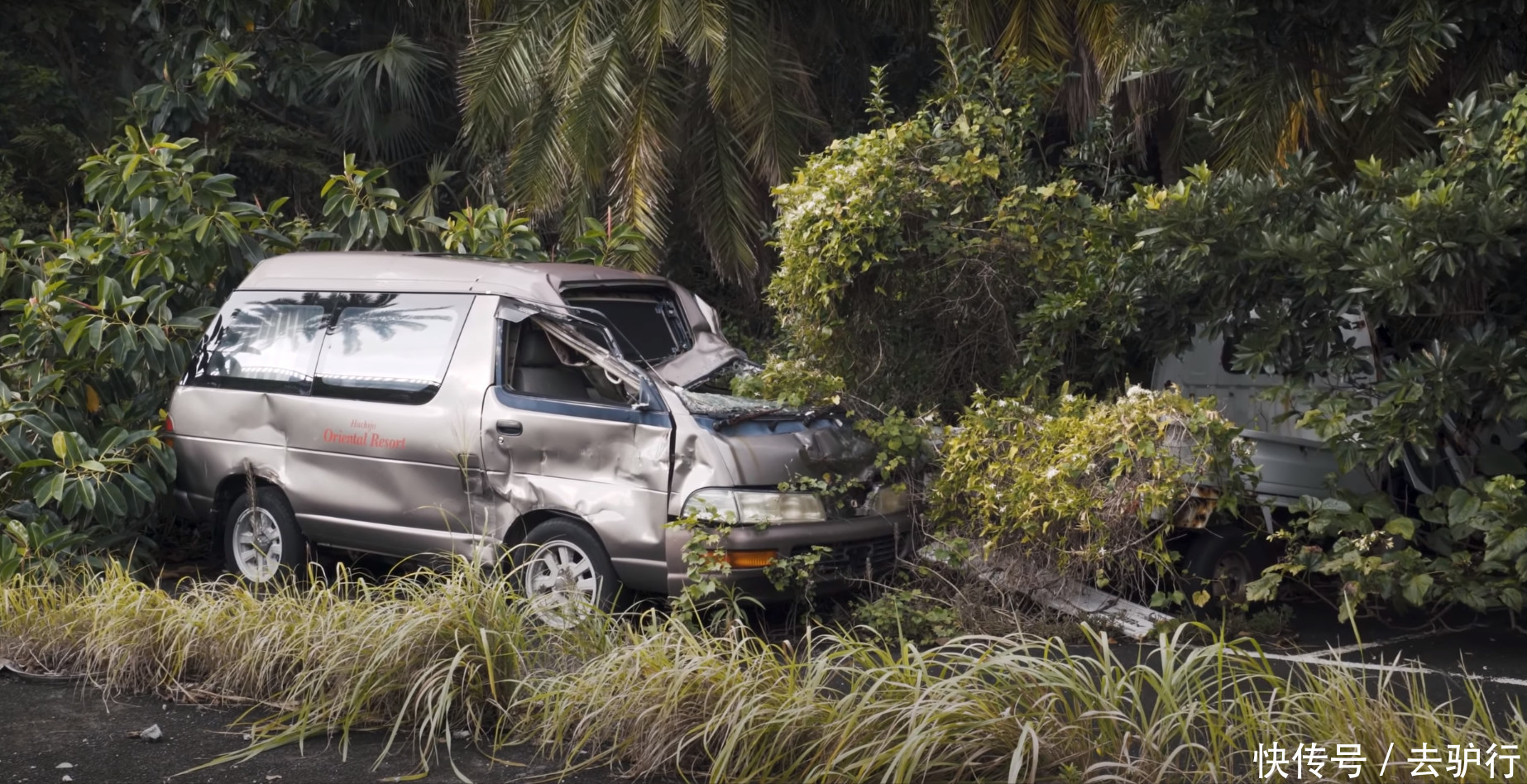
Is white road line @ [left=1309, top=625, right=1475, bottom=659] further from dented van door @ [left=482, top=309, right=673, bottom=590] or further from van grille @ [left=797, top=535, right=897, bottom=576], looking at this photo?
dented van door @ [left=482, top=309, right=673, bottom=590]

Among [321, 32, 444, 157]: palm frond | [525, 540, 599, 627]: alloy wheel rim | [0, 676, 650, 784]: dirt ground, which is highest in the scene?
[321, 32, 444, 157]: palm frond

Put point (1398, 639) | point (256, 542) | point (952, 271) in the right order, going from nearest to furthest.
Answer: point (1398, 639)
point (256, 542)
point (952, 271)

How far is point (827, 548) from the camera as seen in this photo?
7191mm

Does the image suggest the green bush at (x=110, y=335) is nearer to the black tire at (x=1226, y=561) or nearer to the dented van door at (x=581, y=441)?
the dented van door at (x=581, y=441)

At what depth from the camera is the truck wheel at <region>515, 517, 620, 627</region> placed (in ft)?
23.7

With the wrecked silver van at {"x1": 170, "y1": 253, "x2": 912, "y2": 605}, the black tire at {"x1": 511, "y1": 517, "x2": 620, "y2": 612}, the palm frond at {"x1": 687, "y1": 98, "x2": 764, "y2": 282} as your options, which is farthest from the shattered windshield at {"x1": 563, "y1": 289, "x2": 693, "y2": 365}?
the palm frond at {"x1": 687, "y1": 98, "x2": 764, "y2": 282}

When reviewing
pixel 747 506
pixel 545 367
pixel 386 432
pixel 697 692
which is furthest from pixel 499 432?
pixel 697 692

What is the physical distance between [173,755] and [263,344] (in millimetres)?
3847

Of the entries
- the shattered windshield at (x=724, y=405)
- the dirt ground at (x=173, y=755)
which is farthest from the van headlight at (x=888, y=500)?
the dirt ground at (x=173, y=755)

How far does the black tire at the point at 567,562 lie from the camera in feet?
23.7

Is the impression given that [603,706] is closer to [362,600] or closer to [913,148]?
[362,600]

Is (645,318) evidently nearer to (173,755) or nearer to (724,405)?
(724,405)

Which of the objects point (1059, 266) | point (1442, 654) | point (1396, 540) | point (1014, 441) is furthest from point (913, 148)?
point (1442, 654)

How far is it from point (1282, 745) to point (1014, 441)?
10.9ft
